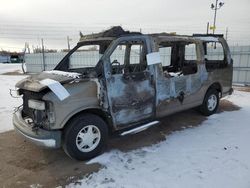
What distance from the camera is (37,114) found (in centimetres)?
365

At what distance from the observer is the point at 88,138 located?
153 inches

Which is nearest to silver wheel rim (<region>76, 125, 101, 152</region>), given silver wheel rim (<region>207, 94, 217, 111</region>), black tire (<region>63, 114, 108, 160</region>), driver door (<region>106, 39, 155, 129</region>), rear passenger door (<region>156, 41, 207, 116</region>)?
black tire (<region>63, 114, 108, 160</region>)

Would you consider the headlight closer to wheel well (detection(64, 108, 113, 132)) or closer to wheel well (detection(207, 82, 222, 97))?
wheel well (detection(64, 108, 113, 132))

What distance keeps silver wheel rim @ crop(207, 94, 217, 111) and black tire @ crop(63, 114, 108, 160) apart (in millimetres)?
3310

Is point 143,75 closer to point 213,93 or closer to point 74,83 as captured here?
point 74,83

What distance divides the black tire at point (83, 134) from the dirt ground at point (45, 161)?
0.21 m

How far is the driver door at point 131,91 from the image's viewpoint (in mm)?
3977

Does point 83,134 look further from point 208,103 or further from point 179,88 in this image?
point 208,103

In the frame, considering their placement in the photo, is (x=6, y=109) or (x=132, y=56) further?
(x=6, y=109)

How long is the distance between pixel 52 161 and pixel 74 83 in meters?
1.44

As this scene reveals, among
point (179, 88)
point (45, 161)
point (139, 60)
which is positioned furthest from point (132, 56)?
point (45, 161)

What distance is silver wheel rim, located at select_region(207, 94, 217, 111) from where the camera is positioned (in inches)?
240

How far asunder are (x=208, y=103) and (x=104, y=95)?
134 inches

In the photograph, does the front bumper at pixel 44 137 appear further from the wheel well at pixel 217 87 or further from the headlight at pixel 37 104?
the wheel well at pixel 217 87
